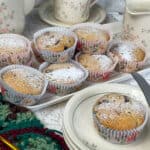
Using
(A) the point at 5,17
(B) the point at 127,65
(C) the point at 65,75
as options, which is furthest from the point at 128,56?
(A) the point at 5,17

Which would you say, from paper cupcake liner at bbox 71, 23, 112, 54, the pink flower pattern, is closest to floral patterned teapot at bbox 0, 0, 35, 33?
the pink flower pattern

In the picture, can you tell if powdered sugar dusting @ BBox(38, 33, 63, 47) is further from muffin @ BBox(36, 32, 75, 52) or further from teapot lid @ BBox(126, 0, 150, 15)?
teapot lid @ BBox(126, 0, 150, 15)

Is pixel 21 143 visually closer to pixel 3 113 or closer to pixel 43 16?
pixel 3 113

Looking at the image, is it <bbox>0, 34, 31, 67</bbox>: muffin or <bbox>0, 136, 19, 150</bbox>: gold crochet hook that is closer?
<bbox>0, 136, 19, 150</bbox>: gold crochet hook

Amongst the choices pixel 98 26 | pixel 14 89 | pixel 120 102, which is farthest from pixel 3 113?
pixel 98 26

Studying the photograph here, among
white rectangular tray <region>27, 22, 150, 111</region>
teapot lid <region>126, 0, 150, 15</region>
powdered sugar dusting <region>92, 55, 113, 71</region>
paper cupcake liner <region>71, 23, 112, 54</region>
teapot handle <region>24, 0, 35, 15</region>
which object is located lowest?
white rectangular tray <region>27, 22, 150, 111</region>
